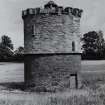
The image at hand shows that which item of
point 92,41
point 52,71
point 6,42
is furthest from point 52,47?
point 6,42

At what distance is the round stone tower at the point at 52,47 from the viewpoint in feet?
73.8

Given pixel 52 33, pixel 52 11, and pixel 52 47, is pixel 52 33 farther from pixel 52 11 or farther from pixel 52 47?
pixel 52 11

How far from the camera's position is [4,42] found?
9681 cm

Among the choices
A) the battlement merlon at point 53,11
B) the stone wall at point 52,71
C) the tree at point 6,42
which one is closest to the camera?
the stone wall at point 52,71

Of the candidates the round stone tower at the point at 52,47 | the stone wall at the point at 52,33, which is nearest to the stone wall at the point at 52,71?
the round stone tower at the point at 52,47

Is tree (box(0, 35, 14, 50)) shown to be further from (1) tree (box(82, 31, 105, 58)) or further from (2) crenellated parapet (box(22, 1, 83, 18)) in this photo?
(2) crenellated parapet (box(22, 1, 83, 18))

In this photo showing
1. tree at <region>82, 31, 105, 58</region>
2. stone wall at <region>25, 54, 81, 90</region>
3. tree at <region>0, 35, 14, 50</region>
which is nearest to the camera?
stone wall at <region>25, 54, 81, 90</region>

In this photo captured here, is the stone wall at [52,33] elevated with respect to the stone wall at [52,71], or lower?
elevated

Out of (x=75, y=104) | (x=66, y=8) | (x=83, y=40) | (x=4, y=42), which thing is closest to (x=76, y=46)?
(x=66, y=8)

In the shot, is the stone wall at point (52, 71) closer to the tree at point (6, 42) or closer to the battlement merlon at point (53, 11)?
A: the battlement merlon at point (53, 11)

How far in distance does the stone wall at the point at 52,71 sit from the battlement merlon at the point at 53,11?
3098 mm

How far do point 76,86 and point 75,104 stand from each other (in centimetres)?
762

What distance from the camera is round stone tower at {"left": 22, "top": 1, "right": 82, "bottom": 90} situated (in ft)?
73.8

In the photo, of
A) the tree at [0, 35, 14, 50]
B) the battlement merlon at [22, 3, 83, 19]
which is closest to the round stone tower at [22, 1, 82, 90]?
the battlement merlon at [22, 3, 83, 19]
